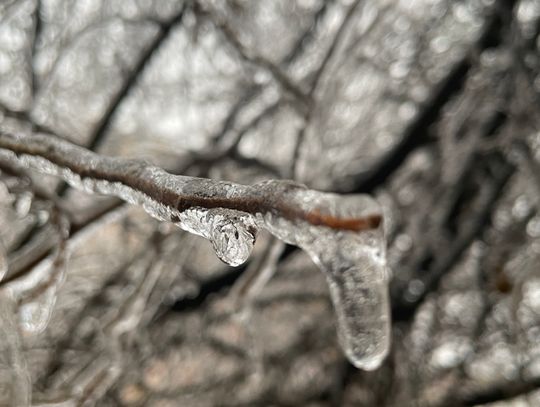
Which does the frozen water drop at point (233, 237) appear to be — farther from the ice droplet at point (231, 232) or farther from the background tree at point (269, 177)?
the background tree at point (269, 177)

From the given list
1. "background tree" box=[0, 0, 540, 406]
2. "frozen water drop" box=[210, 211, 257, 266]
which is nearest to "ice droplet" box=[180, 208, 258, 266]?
"frozen water drop" box=[210, 211, 257, 266]

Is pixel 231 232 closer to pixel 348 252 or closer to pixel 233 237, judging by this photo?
pixel 233 237

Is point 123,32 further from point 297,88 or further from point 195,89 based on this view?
point 297,88

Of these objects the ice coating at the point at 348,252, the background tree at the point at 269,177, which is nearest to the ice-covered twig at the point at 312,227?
the ice coating at the point at 348,252

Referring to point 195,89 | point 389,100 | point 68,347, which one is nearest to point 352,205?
point 195,89

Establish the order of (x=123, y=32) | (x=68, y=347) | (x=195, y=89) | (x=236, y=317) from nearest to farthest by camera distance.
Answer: (x=123, y=32) < (x=195, y=89) < (x=68, y=347) < (x=236, y=317)

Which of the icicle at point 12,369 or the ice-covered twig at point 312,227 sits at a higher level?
the ice-covered twig at point 312,227
